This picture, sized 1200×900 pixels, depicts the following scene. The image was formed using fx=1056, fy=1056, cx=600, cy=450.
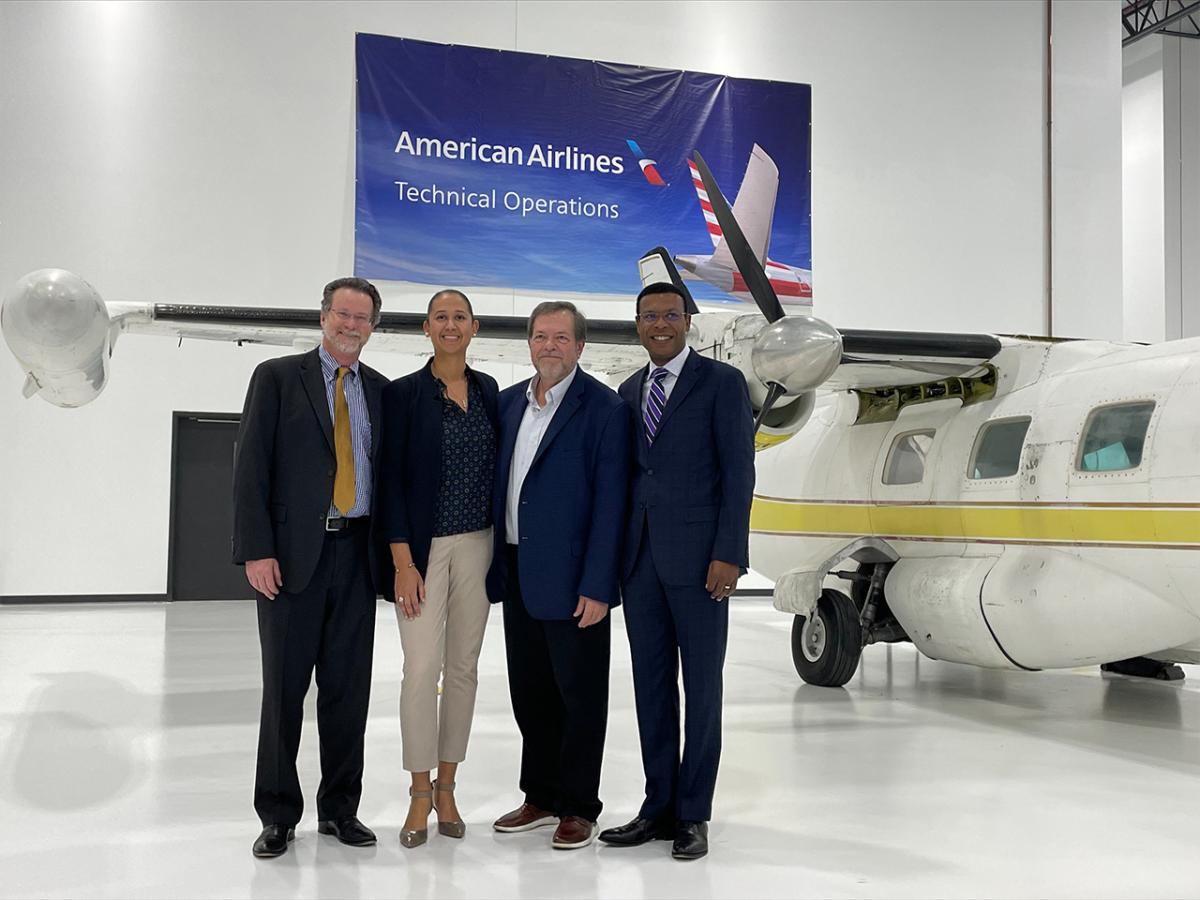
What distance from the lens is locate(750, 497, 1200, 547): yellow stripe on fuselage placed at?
6297 millimetres

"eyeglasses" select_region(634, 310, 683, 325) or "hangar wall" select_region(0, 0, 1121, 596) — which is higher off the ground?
"hangar wall" select_region(0, 0, 1121, 596)

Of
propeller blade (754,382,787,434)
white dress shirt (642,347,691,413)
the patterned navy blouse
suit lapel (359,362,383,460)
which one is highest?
propeller blade (754,382,787,434)

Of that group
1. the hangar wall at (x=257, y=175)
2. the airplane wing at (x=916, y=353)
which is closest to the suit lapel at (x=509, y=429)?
the airplane wing at (x=916, y=353)

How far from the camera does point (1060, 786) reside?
17.2 feet

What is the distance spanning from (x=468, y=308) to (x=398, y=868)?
2.11 metres

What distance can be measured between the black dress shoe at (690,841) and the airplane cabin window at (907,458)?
5.01 meters

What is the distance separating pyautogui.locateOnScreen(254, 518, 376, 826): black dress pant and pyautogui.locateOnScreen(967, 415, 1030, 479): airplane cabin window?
202 inches

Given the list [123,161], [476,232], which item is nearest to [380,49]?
[476,232]

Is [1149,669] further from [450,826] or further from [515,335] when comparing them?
[450,826]

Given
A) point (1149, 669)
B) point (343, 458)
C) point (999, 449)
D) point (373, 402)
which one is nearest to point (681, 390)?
point (373, 402)

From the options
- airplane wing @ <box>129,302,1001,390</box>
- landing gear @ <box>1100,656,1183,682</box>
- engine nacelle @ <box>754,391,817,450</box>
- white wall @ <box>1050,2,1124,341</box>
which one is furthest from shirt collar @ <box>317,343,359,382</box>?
white wall @ <box>1050,2,1124,341</box>

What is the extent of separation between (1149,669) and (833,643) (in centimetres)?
289

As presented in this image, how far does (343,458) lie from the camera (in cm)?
407

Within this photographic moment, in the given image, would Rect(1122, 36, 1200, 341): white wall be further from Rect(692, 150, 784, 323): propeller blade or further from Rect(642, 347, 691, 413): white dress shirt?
Rect(642, 347, 691, 413): white dress shirt
